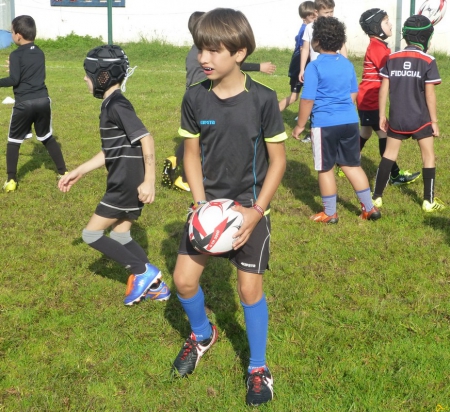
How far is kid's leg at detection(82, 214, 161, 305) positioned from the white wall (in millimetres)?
18597

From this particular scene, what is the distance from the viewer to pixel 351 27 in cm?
2236

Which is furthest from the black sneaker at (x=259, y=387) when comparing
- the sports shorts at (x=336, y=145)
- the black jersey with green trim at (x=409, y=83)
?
the black jersey with green trim at (x=409, y=83)

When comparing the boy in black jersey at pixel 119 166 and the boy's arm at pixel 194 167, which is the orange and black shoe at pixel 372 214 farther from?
the boy's arm at pixel 194 167

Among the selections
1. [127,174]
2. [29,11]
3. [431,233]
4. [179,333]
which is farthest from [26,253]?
[29,11]

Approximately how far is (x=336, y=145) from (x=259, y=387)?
3.69m

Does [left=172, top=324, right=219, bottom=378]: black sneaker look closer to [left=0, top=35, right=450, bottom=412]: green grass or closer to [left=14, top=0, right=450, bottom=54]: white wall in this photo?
[left=0, top=35, right=450, bottom=412]: green grass

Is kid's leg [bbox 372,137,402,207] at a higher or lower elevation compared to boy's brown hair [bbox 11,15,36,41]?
lower

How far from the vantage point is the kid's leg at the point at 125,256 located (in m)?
5.01

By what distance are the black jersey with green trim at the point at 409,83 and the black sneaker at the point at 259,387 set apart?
4.11 m

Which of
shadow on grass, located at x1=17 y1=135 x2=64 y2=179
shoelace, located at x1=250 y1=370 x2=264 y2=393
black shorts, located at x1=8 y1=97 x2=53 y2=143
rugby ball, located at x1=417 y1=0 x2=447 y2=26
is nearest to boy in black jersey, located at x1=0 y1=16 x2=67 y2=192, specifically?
black shorts, located at x1=8 y1=97 x2=53 y2=143

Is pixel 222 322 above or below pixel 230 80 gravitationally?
below

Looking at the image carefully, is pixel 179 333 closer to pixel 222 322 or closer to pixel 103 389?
pixel 222 322

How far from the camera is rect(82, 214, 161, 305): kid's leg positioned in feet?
16.4

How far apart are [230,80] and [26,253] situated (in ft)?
11.1
